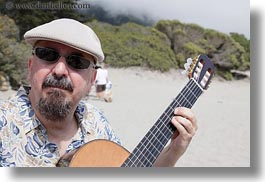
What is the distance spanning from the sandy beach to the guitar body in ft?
3.14

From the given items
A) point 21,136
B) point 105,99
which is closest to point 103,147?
point 21,136

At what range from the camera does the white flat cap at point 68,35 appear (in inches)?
35.4

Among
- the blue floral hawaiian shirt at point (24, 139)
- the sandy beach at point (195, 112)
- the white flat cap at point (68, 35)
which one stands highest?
the white flat cap at point (68, 35)

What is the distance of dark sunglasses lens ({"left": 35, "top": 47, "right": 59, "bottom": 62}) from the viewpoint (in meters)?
0.91

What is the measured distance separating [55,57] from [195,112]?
8.93ft

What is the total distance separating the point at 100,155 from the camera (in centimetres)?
105

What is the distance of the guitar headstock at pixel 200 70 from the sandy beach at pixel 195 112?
0.96m

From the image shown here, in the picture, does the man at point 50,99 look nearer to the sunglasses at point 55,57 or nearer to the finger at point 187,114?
the sunglasses at point 55,57

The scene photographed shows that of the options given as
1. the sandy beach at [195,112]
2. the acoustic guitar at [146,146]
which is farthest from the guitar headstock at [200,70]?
the sandy beach at [195,112]

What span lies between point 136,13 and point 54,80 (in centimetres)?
139

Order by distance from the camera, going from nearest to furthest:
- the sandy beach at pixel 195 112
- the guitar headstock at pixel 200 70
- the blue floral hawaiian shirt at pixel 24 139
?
the blue floral hawaiian shirt at pixel 24 139 < the guitar headstock at pixel 200 70 < the sandy beach at pixel 195 112

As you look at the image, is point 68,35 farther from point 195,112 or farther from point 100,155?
point 195,112

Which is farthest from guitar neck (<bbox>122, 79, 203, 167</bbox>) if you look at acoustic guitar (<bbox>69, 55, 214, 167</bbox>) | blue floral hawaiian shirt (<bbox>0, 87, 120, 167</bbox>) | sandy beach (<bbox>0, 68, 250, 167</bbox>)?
sandy beach (<bbox>0, 68, 250, 167</bbox>)

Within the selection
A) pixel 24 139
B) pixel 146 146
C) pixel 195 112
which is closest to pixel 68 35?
pixel 24 139
